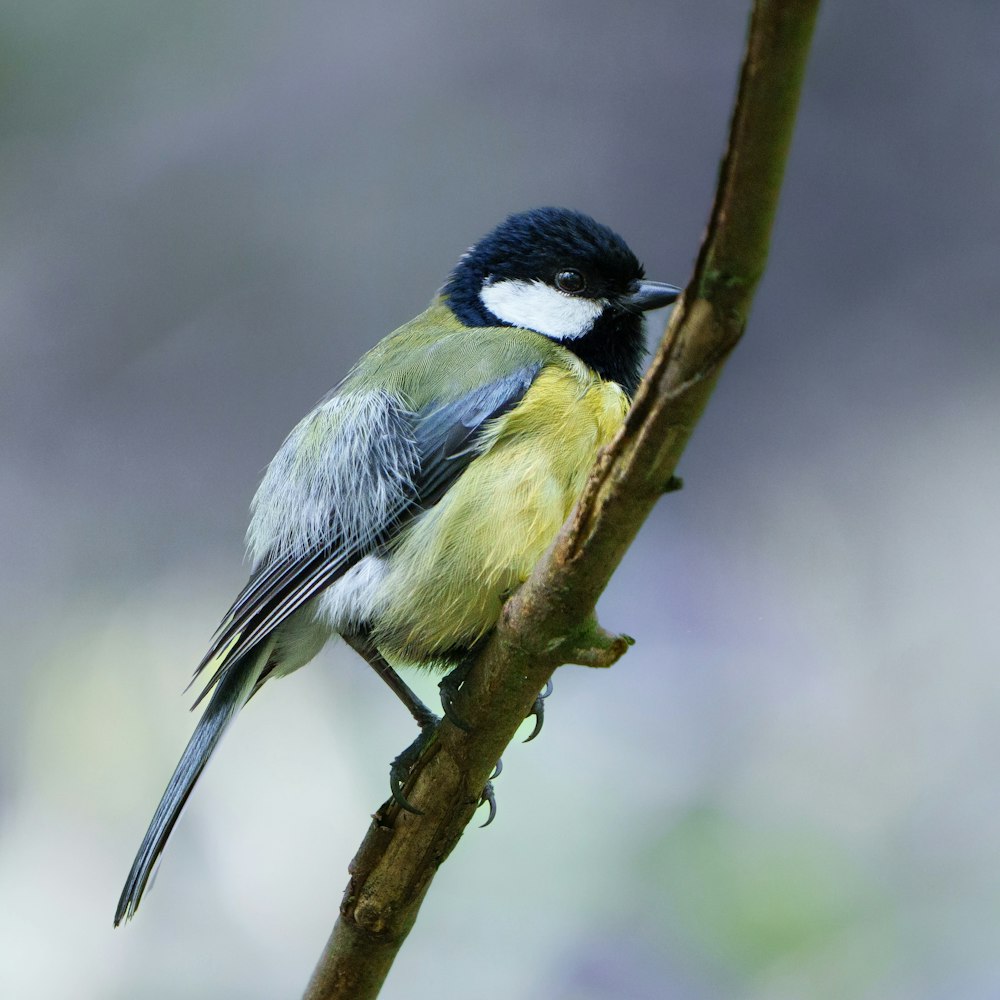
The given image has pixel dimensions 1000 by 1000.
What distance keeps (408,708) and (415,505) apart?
28 cm

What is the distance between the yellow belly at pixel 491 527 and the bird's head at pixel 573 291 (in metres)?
0.21

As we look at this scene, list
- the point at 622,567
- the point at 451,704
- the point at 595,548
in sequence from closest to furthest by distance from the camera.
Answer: the point at 595,548
the point at 451,704
the point at 622,567

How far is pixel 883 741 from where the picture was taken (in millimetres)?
2219

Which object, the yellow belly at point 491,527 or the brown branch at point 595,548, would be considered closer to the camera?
the brown branch at point 595,548

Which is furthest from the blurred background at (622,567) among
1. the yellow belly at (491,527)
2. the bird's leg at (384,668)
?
the bird's leg at (384,668)

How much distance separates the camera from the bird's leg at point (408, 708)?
1.35 metres

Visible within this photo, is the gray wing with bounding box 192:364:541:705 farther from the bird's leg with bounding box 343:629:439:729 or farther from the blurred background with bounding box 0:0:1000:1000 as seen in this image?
the blurred background with bounding box 0:0:1000:1000

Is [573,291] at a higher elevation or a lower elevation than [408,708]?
higher

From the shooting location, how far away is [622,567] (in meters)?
2.42

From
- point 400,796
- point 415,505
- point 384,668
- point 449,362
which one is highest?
point 449,362

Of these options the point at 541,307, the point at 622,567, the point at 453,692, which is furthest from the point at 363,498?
the point at 622,567

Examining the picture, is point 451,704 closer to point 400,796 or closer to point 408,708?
point 400,796

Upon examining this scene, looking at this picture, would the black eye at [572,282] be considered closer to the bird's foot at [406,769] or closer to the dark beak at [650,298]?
the dark beak at [650,298]

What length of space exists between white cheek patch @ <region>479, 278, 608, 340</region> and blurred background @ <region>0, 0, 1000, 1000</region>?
0.44 feet
